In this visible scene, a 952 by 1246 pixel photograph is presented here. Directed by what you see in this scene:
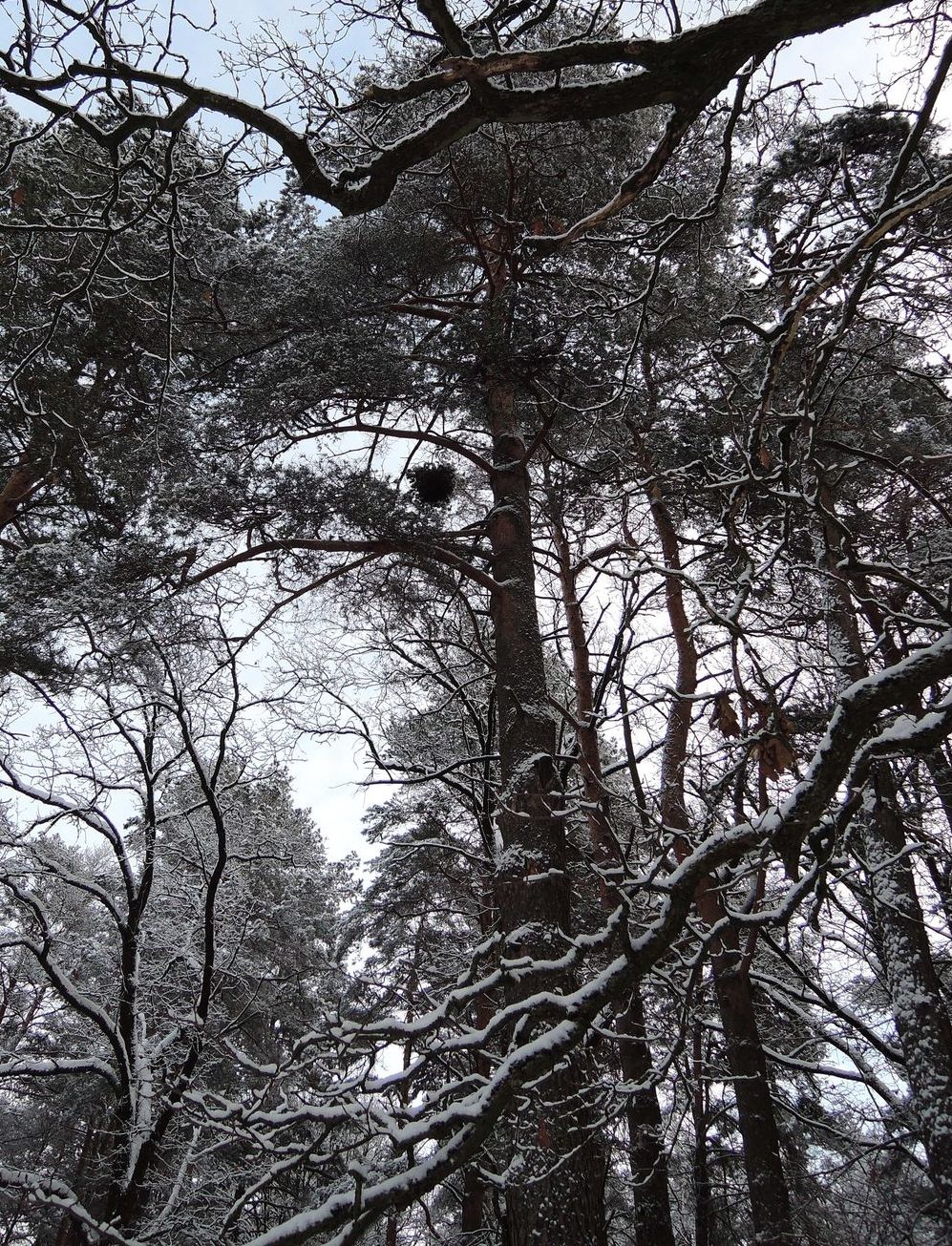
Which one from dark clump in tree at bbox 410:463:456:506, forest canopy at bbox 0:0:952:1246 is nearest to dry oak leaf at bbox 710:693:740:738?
forest canopy at bbox 0:0:952:1246

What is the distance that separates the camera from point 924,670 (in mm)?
2330

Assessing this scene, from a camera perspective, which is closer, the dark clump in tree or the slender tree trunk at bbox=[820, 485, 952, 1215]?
the slender tree trunk at bbox=[820, 485, 952, 1215]

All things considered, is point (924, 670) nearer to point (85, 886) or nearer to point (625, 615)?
point (625, 615)

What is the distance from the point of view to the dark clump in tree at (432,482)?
21.8ft

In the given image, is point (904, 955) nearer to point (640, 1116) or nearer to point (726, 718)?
point (726, 718)

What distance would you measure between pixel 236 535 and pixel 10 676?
10.5 ft

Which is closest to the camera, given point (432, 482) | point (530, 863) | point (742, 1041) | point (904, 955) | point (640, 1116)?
point (530, 863)

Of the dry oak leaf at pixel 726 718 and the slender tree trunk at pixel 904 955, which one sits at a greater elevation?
the dry oak leaf at pixel 726 718

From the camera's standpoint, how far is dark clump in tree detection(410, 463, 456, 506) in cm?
664

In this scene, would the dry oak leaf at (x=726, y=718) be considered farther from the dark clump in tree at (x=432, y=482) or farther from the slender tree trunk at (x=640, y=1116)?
the dark clump in tree at (x=432, y=482)

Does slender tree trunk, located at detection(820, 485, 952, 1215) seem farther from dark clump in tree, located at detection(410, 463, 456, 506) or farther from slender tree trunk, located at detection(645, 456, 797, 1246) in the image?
dark clump in tree, located at detection(410, 463, 456, 506)

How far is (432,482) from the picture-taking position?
21.8 feet

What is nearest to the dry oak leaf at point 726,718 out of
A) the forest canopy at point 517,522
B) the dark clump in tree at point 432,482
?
the forest canopy at point 517,522

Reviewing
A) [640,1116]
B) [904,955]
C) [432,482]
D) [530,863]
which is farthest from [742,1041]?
[432,482]
